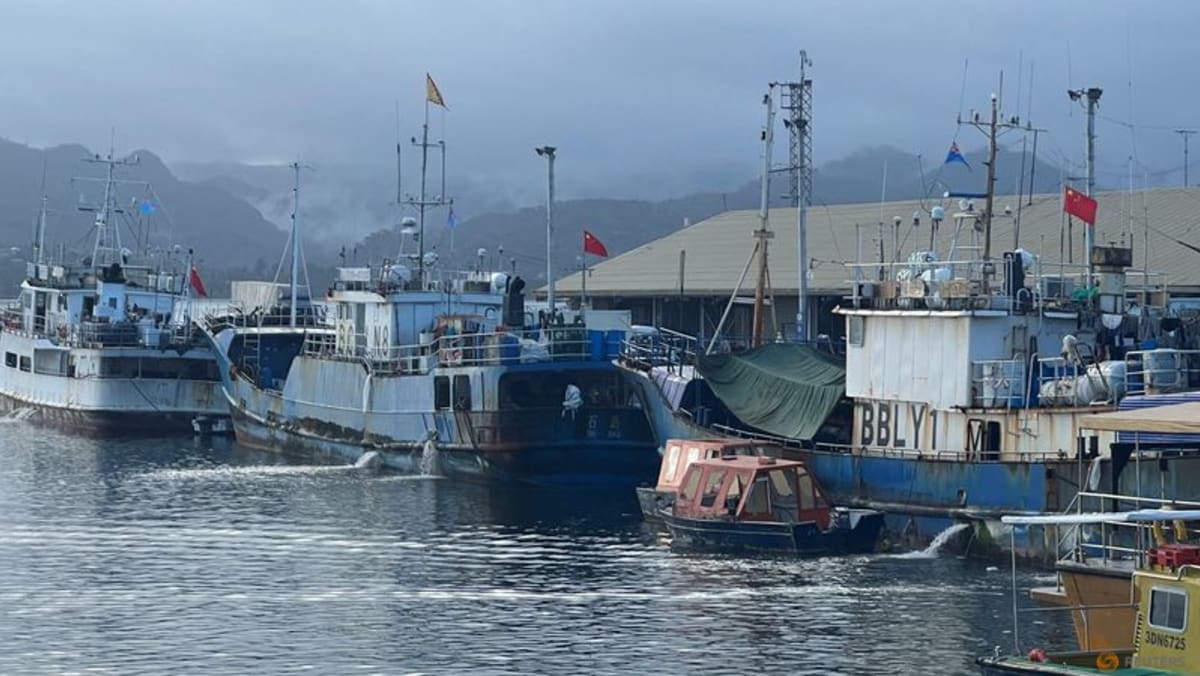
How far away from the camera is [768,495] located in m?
45.3

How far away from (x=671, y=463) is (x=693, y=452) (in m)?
1.27

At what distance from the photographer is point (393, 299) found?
2581 inches

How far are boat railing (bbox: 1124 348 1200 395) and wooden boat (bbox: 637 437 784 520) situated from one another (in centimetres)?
1003

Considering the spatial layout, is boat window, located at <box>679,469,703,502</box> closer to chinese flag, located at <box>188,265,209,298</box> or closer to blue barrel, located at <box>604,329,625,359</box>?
blue barrel, located at <box>604,329,625,359</box>

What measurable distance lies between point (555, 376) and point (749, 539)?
1512 centimetres

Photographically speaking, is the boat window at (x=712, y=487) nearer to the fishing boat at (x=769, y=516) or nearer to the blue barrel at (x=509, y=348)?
the fishing boat at (x=769, y=516)

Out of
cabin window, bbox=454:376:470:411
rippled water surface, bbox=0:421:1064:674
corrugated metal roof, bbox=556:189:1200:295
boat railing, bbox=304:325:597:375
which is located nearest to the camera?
rippled water surface, bbox=0:421:1064:674

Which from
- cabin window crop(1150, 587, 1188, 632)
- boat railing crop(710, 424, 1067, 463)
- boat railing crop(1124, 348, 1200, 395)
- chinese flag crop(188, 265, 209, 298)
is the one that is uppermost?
chinese flag crop(188, 265, 209, 298)

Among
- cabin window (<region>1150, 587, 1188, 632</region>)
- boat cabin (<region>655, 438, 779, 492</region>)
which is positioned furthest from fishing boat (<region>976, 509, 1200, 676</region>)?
boat cabin (<region>655, 438, 779, 492</region>)

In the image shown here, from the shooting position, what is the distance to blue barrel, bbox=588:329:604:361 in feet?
194

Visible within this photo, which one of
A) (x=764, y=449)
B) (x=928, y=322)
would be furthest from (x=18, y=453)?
(x=928, y=322)

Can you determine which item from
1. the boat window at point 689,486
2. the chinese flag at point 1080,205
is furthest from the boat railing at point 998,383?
the boat window at point 689,486

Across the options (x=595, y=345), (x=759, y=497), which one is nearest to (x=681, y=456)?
(x=759, y=497)

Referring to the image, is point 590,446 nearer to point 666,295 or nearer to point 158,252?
point 666,295
